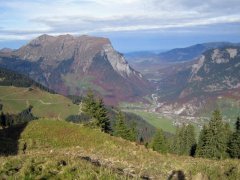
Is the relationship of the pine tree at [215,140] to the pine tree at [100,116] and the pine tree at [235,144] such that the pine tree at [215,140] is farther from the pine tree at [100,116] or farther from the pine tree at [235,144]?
the pine tree at [100,116]

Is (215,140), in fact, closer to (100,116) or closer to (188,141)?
(188,141)

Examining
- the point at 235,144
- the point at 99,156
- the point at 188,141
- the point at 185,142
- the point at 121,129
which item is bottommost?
the point at 185,142

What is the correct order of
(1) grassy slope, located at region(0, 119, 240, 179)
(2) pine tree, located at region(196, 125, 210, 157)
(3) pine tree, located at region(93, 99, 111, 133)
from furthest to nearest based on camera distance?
(2) pine tree, located at region(196, 125, 210, 157) < (3) pine tree, located at region(93, 99, 111, 133) < (1) grassy slope, located at region(0, 119, 240, 179)

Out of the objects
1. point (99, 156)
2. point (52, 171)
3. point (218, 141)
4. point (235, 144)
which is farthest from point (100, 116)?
point (52, 171)

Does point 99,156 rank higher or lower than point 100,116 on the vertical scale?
higher

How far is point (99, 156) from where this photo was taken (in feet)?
107

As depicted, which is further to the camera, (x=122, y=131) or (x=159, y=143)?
(x=159, y=143)

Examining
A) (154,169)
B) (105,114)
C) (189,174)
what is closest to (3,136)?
(154,169)

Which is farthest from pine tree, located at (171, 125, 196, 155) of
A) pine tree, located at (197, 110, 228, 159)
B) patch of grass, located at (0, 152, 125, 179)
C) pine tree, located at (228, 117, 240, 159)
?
patch of grass, located at (0, 152, 125, 179)

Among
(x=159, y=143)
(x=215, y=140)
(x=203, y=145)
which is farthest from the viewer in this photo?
(x=159, y=143)

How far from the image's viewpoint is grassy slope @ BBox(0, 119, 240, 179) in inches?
898

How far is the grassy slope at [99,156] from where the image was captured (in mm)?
22797

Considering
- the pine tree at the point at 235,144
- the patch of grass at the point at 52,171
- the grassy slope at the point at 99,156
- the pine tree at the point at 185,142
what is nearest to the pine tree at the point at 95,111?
the pine tree at the point at 235,144

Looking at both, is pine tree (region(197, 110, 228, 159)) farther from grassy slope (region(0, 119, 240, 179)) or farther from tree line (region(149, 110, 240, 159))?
grassy slope (region(0, 119, 240, 179))
